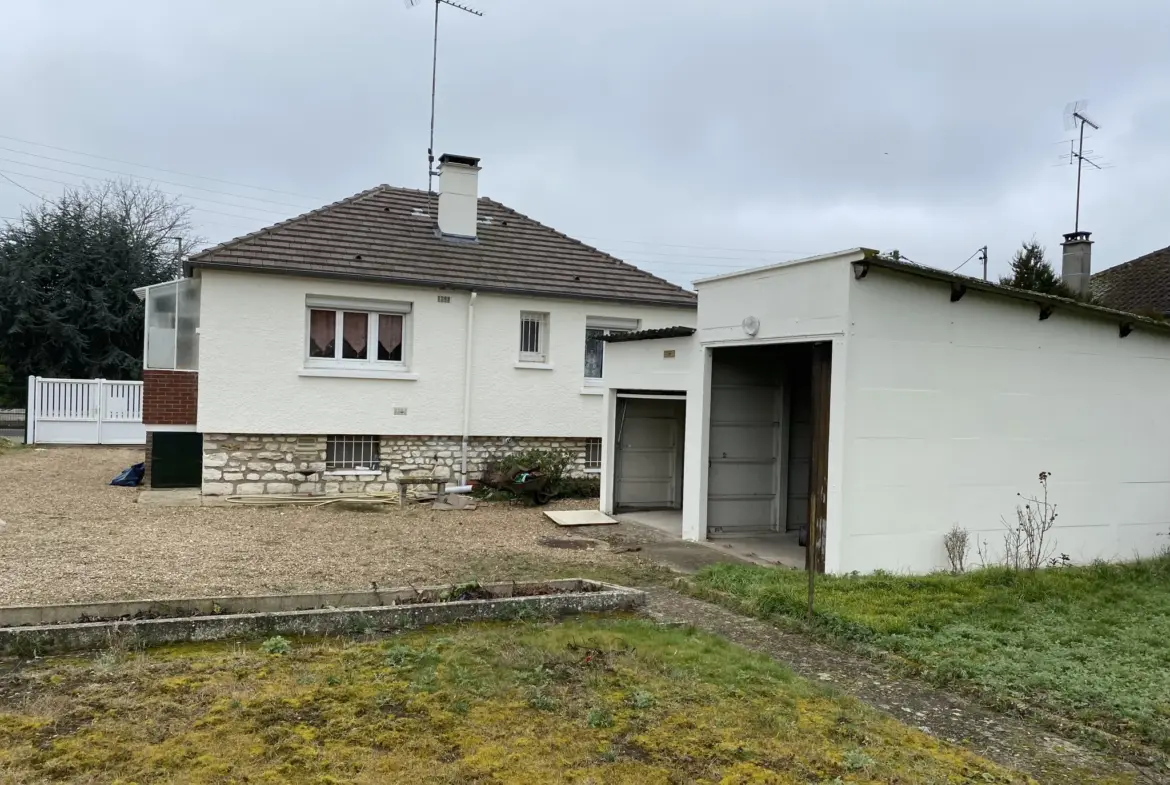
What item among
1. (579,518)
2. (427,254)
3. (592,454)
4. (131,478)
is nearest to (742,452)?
(579,518)

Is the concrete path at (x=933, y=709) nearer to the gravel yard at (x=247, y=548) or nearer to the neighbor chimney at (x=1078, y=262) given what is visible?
the gravel yard at (x=247, y=548)

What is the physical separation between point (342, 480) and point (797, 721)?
39.6ft

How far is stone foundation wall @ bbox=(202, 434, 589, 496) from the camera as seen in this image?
14.7 meters

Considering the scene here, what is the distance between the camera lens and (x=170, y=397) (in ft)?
48.8

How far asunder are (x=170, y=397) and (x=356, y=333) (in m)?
3.46

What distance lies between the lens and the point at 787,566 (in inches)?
394

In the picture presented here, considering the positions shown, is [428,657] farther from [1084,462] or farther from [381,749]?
[1084,462]

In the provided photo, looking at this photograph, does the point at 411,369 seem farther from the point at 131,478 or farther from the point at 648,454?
the point at 131,478

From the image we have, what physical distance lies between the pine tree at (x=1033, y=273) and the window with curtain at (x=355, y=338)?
17.1m

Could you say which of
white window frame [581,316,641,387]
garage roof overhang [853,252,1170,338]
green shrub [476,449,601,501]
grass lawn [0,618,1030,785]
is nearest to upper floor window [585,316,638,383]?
white window frame [581,316,641,387]

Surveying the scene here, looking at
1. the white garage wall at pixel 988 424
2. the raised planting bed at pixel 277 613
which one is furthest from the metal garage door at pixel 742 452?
the raised planting bed at pixel 277 613

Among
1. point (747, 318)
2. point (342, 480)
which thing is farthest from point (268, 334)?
point (747, 318)

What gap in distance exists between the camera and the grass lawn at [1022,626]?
5555 mm

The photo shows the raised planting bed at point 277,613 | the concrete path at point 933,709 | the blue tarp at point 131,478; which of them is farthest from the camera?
the blue tarp at point 131,478
